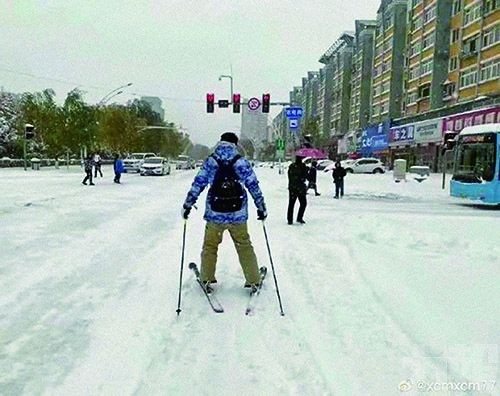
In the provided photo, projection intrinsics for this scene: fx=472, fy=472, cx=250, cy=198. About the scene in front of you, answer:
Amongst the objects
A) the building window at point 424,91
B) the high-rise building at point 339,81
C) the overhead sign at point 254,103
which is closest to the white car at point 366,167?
the building window at point 424,91

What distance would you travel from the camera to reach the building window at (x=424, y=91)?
167 ft

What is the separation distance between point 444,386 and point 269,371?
4.13 ft

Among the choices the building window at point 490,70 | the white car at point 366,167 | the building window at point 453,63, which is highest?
the building window at point 453,63

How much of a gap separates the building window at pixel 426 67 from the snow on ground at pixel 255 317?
46283 millimetres

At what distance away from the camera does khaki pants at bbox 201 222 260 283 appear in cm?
528

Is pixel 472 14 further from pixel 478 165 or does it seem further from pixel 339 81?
pixel 339 81

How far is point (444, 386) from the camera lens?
11.1ft

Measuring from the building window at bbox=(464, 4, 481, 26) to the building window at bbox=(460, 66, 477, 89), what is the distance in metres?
4.49

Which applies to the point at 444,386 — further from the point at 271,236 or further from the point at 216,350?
the point at 271,236

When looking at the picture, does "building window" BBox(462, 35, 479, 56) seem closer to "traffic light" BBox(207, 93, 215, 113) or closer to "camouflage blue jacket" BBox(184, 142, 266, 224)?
"traffic light" BBox(207, 93, 215, 113)

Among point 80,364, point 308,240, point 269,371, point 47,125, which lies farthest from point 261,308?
point 47,125

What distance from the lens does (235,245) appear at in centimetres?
537

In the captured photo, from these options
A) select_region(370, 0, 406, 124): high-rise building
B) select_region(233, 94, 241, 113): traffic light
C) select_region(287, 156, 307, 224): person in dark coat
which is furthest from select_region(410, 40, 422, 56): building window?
select_region(287, 156, 307, 224): person in dark coat

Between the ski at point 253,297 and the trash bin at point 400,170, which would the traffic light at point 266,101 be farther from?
the ski at point 253,297
